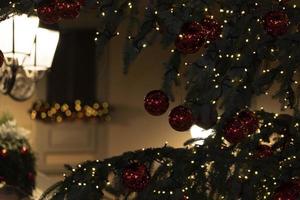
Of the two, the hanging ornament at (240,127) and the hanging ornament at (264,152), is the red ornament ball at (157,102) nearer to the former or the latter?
the hanging ornament at (240,127)

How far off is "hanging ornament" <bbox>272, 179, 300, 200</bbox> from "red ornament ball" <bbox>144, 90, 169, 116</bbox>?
375 millimetres

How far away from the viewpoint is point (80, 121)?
8547 millimetres

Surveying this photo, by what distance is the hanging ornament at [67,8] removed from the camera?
6.07ft

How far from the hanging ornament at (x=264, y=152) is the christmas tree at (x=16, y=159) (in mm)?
2453

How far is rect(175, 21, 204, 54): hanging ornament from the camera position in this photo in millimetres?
1827

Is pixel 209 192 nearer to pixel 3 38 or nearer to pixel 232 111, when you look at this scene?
pixel 232 111

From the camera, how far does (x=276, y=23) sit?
6.07 feet

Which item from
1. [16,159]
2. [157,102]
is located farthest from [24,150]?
[157,102]

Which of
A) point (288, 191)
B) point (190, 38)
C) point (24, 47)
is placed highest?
point (24, 47)

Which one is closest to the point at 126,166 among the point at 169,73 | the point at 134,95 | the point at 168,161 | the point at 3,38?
the point at 168,161

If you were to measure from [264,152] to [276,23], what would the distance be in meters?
0.40

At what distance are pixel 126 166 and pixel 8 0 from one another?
0.55m

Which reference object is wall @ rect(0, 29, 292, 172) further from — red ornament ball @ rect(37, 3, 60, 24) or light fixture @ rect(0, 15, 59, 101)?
red ornament ball @ rect(37, 3, 60, 24)

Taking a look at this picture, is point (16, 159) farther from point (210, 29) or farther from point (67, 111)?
point (67, 111)
